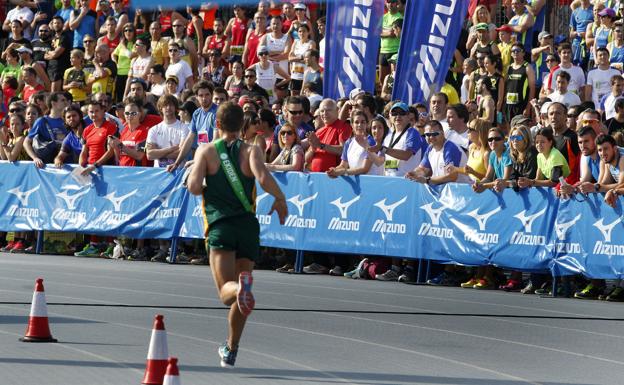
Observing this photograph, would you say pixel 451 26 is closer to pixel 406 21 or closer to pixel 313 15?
pixel 406 21

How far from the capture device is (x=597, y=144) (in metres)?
15.0

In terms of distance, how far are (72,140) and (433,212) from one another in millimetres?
6558

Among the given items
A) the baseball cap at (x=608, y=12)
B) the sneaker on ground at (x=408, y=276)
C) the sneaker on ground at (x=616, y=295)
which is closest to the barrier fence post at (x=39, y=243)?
the sneaker on ground at (x=408, y=276)

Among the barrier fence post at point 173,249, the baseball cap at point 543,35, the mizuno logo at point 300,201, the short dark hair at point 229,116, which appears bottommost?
the barrier fence post at point 173,249

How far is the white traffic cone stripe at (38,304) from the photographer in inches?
397

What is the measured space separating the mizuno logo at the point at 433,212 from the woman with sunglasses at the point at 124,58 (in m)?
9.30

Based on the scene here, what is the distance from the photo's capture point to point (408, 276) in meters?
16.9

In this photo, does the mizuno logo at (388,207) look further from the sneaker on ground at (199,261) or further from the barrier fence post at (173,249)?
the barrier fence post at (173,249)

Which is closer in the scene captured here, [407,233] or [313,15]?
[407,233]

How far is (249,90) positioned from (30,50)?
610cm

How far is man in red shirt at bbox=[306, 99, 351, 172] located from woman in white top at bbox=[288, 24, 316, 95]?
10.7ft

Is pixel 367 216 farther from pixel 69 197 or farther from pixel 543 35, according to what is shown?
pixel 69 197

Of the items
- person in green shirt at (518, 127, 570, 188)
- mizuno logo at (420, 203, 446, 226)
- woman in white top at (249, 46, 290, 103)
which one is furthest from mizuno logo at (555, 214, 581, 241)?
woman in white top at (249, 46, 290, 103)

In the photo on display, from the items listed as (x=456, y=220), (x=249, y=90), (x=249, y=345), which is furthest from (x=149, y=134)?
(x=249, y=345)
